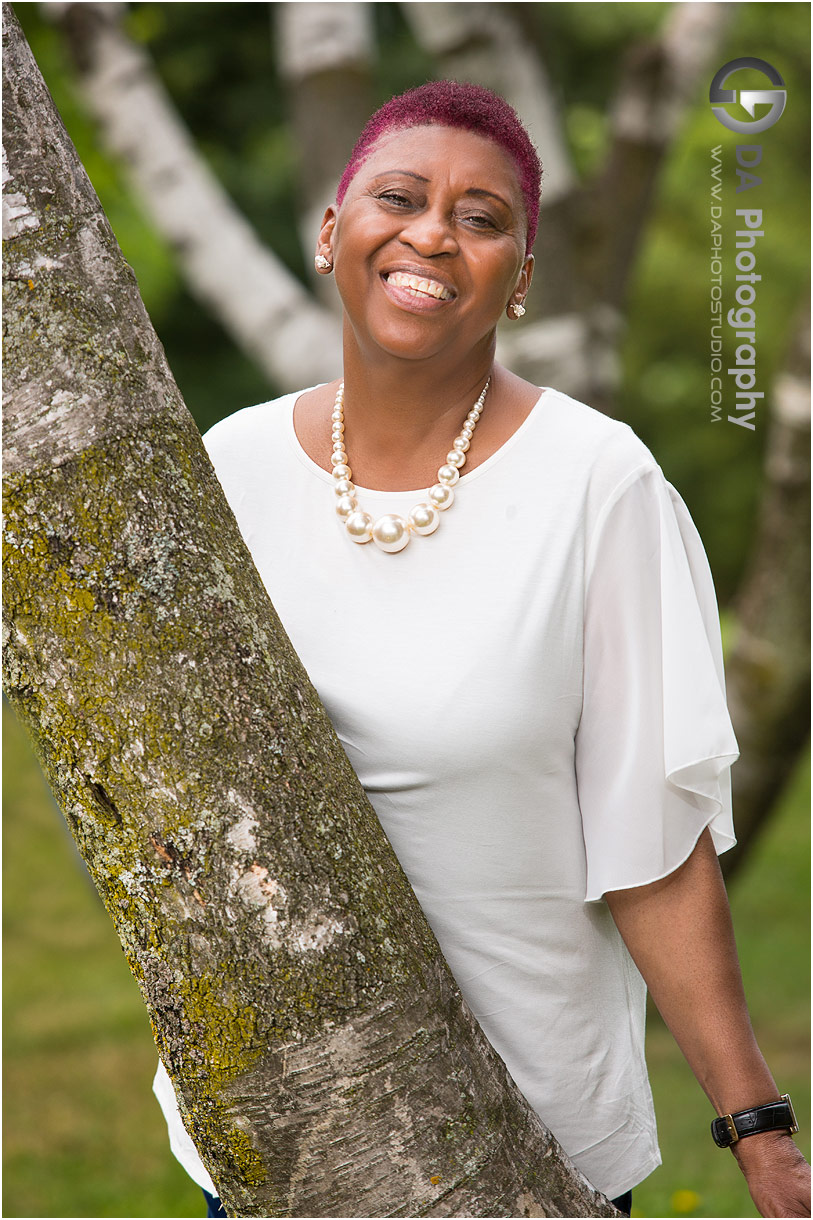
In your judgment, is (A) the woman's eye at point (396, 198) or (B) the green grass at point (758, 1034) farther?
(B) the green grass at point (758, 1034)

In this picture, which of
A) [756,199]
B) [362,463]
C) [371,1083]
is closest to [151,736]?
[371,1083]

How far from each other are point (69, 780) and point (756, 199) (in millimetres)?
12400

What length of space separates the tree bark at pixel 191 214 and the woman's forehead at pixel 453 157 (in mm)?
3044

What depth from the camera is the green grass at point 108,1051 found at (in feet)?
15.6

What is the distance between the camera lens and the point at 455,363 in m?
1.89

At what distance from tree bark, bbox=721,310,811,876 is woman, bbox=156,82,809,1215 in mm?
3130

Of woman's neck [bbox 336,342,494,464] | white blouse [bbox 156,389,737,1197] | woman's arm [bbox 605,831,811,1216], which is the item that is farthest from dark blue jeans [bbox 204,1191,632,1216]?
woman's neck [bbox 336,342,494,464]

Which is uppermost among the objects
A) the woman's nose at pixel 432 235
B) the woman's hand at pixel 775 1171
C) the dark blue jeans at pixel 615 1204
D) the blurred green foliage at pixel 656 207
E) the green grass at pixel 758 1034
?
the blurred green foliage at pixel 656 207

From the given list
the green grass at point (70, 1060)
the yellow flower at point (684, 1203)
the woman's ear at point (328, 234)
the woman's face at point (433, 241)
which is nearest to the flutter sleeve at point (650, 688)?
the woman's face at point (433, 241)

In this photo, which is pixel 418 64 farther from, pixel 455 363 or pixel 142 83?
pixel 455 363

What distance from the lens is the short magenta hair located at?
5.93ft

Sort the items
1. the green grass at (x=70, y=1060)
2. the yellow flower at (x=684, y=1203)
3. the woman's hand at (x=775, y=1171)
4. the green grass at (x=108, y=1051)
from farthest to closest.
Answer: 1. the green grass at (x=70, y=1060)
2. the green grass at (x=108, y=1051)
3. the yellow flower at (x=684, y=1203)
4. the woman's hand at (x=775, y=1171)

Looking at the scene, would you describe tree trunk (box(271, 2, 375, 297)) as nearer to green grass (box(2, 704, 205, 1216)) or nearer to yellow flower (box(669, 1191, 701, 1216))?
green grass (box(2, 704, 205, 1216))

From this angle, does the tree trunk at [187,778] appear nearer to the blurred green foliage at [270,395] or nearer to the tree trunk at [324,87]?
the blurred green foliage at [270,395]
